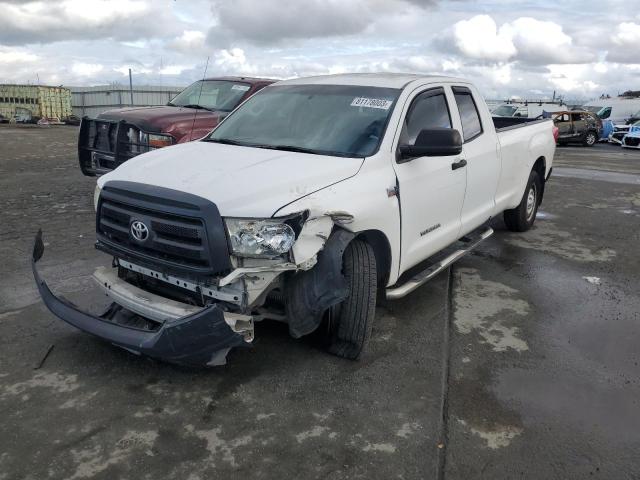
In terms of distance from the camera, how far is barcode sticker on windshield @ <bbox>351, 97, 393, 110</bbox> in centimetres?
422

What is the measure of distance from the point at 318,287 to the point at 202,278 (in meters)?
0.65

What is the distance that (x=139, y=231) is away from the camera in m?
3.36

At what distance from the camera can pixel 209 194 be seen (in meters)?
3.19

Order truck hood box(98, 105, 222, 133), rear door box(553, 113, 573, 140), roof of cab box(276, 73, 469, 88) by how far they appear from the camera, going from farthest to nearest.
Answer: rear door box(553, 113, 573, 140) < truck hood box(98, 105, 222, 133) < roof of cab box(276, 73, 469, 88)

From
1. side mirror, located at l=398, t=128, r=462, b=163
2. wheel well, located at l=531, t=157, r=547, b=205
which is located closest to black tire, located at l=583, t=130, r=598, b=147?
wheel well, located at l=531, t=157, r=547, b=205

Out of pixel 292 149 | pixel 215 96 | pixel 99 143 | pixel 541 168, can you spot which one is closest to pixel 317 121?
pixel 292 149

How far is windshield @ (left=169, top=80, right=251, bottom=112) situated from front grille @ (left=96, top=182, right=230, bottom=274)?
16.9 feet

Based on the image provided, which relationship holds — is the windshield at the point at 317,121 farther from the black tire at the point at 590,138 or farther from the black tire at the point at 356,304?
the black tire at the point at 590,138

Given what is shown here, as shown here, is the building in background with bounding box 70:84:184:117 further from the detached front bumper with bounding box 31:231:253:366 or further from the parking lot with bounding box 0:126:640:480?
the detached front bumper with bounding box 31:231:253:366

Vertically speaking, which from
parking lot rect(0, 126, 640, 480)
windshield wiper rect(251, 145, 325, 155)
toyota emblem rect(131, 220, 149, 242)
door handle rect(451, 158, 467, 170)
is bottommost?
parking lot rect(0, 126, 640, 480)

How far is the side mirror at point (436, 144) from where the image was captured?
3.90 meters

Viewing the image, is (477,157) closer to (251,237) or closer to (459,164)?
(459,164)

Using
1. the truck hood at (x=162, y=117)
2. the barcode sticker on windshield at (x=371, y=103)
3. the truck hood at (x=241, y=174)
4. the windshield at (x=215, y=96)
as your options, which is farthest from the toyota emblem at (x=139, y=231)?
the windshield at (x=215, y=96)

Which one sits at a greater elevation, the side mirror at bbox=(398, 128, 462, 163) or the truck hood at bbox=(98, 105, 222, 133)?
the truck hood at bbox=(98, 105, 222, 133)
